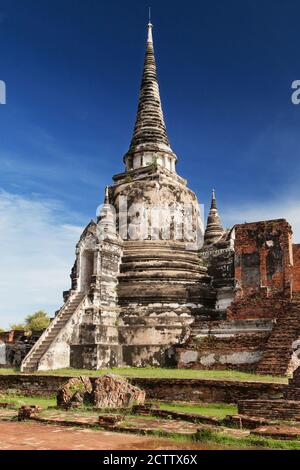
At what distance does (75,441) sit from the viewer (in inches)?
301

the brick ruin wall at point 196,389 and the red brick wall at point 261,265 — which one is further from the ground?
the red brick wall at point 261,265

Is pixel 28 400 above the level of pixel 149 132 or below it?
below

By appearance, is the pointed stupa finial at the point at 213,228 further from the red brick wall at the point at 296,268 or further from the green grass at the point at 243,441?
the green grass at the point at 243,441

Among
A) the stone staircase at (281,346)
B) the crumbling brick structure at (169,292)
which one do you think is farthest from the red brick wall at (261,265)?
the stone staircase at (281,346)

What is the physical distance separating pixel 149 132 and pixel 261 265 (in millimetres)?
11105

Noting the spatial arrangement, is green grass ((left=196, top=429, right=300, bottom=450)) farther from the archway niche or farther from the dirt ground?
the archway niche

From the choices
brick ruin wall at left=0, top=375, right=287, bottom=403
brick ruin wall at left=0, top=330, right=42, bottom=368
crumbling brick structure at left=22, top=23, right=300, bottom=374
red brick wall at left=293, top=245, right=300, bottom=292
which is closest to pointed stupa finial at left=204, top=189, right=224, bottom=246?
crumbling brick structure at left=22, top=23, right=300, bottom=374

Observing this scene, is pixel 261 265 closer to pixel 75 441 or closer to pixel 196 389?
pixel 196 389

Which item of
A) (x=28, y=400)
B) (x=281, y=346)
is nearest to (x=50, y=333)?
(x=28, y=400)

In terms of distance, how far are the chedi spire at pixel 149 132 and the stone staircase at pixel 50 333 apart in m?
8.60

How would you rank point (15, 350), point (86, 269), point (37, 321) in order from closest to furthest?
point (86, 269), point (15, 350), point (37, 321)

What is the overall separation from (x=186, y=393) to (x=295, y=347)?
11.4 feet

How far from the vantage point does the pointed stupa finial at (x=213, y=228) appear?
25789 mm
